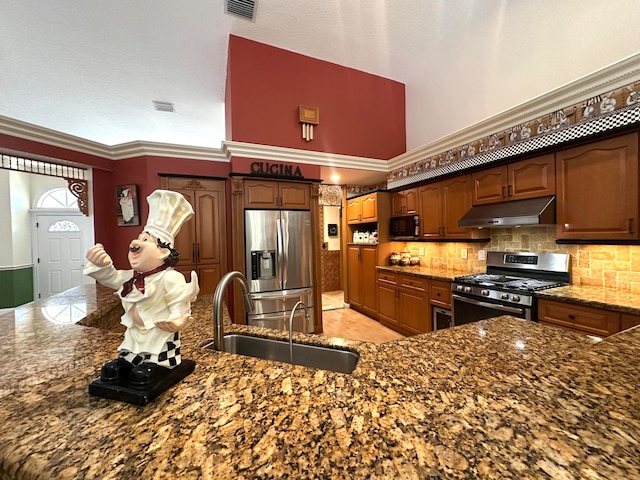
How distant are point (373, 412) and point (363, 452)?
0.12 m

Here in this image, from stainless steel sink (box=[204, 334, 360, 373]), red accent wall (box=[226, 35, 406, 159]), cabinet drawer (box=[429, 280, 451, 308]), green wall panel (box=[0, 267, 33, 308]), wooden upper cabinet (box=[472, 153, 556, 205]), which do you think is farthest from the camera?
green wall panel (box=[0, 267, 33, 308])

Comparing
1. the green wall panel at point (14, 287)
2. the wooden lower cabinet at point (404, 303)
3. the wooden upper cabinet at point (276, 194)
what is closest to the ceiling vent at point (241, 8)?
the wooden upper cabinet at point (276, 194)

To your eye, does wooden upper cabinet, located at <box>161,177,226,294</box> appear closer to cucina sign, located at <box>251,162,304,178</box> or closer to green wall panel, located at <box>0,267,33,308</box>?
cucina sign, located at <box>251,162,304,178</box>

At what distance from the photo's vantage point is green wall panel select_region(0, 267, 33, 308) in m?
5.09

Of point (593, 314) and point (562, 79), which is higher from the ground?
point (562, 79)

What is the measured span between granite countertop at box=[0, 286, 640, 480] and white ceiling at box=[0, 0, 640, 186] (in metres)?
3.07

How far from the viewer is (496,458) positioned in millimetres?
A: 439

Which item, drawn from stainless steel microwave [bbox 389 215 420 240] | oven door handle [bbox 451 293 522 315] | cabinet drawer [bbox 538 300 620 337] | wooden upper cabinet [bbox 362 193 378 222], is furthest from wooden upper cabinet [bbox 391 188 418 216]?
cabinet drawer [bbox 538 300 620 337]

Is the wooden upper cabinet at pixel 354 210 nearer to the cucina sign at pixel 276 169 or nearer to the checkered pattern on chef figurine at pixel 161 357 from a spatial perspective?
the cucina sign at pixel 276 169

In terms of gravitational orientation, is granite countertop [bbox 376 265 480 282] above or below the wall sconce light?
below

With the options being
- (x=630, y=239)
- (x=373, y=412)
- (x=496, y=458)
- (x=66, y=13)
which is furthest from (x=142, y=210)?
(x=630, y=239)

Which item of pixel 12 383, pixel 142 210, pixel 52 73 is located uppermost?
pixel 52 73

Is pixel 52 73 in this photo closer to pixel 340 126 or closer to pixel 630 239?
pixel 340 126

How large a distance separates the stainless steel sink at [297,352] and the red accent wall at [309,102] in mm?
2679
